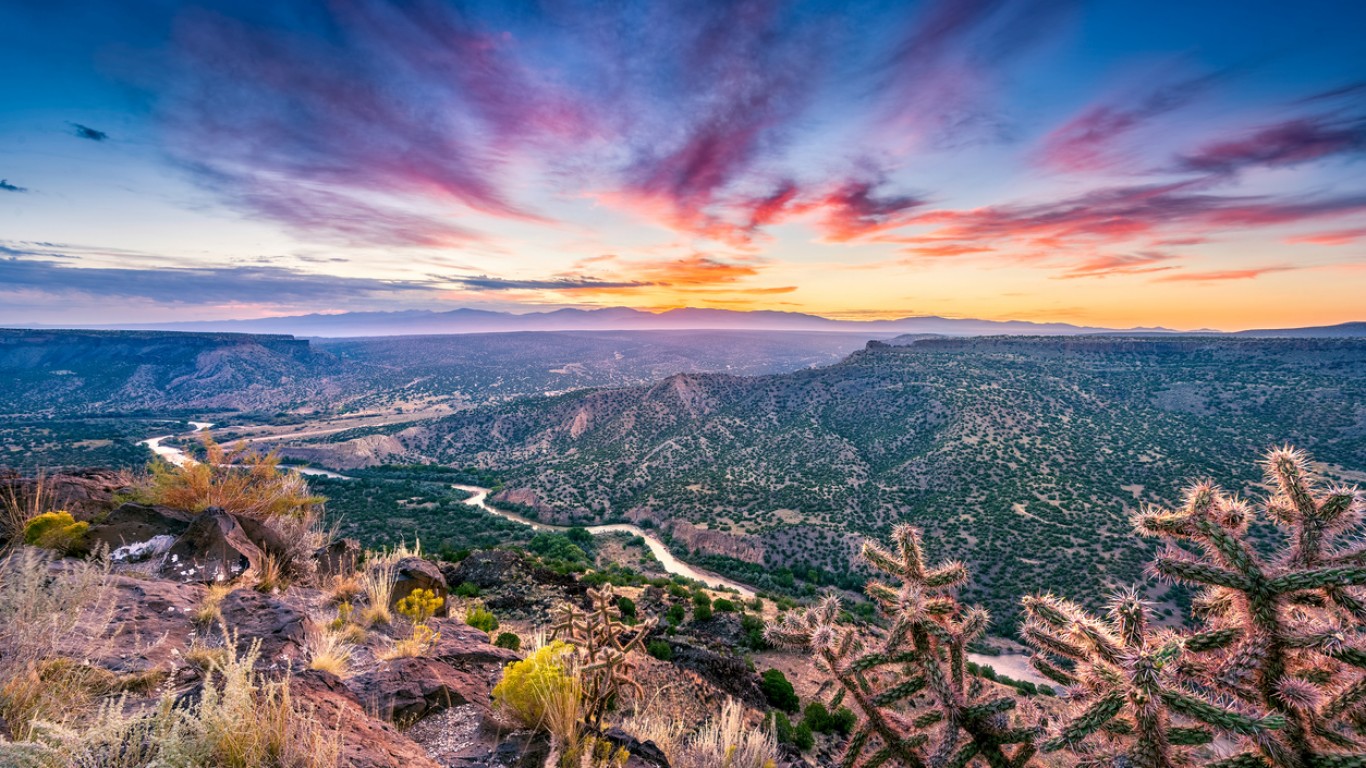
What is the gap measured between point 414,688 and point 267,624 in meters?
2.81

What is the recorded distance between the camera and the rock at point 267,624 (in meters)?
6.27

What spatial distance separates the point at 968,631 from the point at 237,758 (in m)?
5.92

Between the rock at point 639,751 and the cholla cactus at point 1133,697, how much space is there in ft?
10.7

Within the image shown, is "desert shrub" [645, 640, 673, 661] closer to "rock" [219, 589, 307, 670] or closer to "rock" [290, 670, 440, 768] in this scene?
"rock" [219, 589, 307, 670]

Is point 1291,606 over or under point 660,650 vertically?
over

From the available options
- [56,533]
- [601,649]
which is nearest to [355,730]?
[601,649]

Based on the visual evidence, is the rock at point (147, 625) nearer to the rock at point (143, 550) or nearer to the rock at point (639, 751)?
the rock at point (143, 550)

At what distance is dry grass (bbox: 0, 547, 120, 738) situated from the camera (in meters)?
3.59

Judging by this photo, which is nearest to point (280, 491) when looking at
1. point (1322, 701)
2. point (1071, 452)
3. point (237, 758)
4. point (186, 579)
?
point (186, 579)

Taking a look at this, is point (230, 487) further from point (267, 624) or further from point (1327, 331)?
point (1327, 331)

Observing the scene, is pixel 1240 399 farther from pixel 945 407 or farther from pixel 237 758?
pixel 237 758

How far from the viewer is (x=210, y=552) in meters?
9.42

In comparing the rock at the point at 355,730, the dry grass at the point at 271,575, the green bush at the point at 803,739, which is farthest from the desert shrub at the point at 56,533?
the green bush at the point at 803,739

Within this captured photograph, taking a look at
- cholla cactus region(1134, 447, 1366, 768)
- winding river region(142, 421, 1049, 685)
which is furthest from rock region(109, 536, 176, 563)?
cholla cactus region(1134, 447, 1366, 768)
